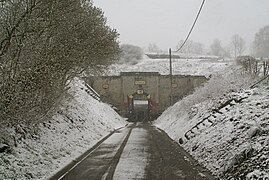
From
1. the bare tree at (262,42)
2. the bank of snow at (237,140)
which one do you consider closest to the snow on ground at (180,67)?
the bare tree at (262,42)

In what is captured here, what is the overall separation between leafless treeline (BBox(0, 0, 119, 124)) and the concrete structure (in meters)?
38.2

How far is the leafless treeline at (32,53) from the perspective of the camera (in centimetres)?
1009

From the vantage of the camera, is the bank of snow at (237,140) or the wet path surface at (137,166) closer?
the bank of snow at (237,140)

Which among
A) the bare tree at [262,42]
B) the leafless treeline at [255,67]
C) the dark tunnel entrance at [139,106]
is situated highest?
the bare tree at [262,42]

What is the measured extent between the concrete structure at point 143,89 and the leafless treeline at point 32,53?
38.2 m

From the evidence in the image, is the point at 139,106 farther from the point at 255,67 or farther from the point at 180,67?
the point at 255,67

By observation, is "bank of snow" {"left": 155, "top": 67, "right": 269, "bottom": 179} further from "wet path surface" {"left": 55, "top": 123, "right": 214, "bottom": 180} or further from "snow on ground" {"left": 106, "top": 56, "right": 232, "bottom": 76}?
"snow on ground" {"left": 106, "top": 56, "right": 232, "bottom": 76}

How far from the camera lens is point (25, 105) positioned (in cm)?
1077

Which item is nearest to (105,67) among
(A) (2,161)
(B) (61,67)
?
(B) (61,67)

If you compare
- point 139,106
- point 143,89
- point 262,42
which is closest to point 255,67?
point 143,89

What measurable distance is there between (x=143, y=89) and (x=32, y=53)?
41490 millimetres

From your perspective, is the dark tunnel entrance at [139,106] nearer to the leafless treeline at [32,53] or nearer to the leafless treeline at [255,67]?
the leafless treeline at [255,67]

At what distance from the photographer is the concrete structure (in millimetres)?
51969

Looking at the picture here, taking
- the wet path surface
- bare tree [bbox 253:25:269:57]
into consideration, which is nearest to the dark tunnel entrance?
the wet path surface
